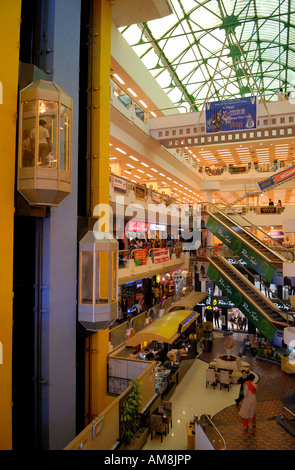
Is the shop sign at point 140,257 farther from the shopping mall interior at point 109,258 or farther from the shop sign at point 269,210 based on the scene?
the shop sign at point 269,210

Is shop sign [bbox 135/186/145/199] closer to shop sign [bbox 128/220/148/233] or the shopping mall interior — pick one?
the shopping mall interior

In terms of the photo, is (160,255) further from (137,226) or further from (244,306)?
(244,306)

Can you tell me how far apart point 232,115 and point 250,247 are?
6.03 metres

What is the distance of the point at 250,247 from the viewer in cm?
1537

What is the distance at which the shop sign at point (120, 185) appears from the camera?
11.1 metres

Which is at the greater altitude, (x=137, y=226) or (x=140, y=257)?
(x=137, y=226)

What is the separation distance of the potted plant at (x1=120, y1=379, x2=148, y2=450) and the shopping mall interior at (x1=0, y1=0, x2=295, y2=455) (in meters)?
0.04

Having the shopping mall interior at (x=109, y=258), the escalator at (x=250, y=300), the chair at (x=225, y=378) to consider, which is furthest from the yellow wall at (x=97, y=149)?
the escalator at (x=250, y=300)

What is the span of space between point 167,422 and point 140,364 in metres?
1.65

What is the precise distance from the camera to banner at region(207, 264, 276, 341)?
44.9 feet

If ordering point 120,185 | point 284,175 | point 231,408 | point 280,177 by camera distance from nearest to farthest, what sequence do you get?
1. point 231,408
2. point 120,185
3. point 284,175
4. point 280,177

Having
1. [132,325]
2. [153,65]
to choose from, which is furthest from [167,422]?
[153,65]

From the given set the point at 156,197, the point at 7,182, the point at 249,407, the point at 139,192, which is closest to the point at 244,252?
the point at 156,197
